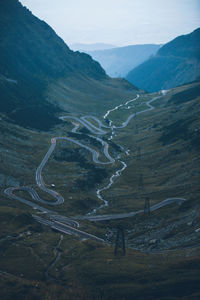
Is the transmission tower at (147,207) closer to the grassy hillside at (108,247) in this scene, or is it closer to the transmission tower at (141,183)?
the grassy hillside at (108,247)

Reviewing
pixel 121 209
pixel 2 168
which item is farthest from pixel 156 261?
pixel 2 168

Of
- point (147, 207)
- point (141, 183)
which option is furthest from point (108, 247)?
point (141, 183)

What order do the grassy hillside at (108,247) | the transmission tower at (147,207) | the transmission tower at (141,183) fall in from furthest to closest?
the transmission tower at (141,183)
the transmission tower at (147,207)
the grassy hillside at (108,247)

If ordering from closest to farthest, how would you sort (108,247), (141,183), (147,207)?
(108,247), (147,207), (141,183)

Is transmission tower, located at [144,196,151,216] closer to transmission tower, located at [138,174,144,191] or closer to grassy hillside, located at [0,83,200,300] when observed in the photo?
grassy hillside, located at [0,83,200,300]

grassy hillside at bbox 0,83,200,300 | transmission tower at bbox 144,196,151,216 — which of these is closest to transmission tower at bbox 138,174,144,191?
grassy hillside at bbox 0,83,200,300

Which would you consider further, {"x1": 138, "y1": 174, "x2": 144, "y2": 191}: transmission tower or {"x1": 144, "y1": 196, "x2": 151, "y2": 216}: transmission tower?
{"x1": 138, "y1": 174, "x2": 144, "y2": 191}: transmission tower

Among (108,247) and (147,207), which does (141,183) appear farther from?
(108,247)

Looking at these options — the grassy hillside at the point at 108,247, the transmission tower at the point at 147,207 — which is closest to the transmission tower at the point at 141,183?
the grassy hillside at the point at 108,247

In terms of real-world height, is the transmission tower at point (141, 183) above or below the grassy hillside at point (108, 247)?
above

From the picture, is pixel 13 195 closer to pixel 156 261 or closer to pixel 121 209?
pixel 121 209

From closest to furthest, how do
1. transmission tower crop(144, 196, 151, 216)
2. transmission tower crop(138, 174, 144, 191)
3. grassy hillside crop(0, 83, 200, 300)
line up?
grassy hillside crop(0, 83, 200, 300) < transmission tower crop(144, 196, 151, 216) < transmission tower crop(138, 174, 144, 191)

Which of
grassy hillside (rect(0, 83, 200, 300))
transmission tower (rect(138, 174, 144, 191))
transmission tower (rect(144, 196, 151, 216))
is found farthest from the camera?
transmission tower (rect(138, 174, 144, 191))

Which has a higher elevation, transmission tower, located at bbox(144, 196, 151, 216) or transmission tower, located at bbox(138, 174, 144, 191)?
transmission tower, located at bbox(138, 174, 144, 191)
